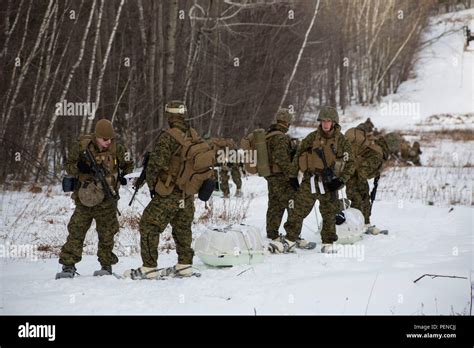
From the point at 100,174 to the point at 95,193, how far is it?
22 cm

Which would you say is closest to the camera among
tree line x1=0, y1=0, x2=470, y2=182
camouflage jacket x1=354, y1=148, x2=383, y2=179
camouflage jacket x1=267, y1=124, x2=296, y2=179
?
camouflage jacket x1=267, y1=124, x2=296, y2=179

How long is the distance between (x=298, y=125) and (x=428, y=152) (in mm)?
12782

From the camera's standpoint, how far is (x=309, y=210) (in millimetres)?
8727

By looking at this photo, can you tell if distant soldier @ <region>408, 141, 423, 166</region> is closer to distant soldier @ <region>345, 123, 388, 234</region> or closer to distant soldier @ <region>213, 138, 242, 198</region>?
distant soldier @ <region>213, 138, 242, 198</region>

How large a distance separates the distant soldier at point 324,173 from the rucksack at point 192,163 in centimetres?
229

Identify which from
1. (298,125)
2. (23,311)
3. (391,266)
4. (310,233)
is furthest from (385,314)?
(298,125)

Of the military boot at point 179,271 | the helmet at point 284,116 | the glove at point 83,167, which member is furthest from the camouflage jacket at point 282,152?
the glove at point 83,167

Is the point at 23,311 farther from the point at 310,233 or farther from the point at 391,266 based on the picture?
the point at 310,233

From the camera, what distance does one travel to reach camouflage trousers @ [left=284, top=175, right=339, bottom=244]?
857cm

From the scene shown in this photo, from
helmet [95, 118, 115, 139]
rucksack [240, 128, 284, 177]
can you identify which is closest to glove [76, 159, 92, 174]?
helmet [95, 118, 115, 139]

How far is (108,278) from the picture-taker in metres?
6.62

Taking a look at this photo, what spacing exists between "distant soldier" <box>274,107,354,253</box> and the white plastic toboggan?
3.77ft

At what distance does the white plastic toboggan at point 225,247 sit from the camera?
735cm

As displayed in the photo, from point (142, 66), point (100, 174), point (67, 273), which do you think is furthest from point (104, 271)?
point (142, 66)
